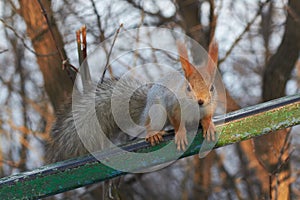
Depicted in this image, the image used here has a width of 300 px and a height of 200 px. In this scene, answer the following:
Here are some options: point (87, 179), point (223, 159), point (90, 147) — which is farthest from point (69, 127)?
point (223, 159)

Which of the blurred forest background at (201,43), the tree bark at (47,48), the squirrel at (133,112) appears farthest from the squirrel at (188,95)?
the tree bark at (47,48)

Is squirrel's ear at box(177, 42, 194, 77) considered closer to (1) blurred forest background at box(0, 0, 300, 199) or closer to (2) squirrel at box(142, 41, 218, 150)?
(2) squirrel at box(142, 41, 218, 150)

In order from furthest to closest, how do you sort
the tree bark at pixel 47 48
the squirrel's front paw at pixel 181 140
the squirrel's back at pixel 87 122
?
the tree bark at pixel 47 48 < the squirrel's back at pixel 87 122 < the squirrel's front paw at pixel 181 140

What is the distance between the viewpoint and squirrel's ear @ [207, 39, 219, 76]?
1221 mm

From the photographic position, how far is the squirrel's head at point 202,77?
1231 mm

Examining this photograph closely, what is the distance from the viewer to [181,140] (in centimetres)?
119

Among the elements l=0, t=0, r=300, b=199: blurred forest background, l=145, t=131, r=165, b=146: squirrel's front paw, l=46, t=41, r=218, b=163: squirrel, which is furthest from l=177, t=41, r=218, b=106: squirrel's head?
l=0, t=0, r=300, b=199: blurred forest background

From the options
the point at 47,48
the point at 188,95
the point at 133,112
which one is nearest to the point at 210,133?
the point at 188,95

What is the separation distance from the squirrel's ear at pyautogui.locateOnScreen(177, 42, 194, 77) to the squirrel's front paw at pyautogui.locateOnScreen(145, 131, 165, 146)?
154 mm

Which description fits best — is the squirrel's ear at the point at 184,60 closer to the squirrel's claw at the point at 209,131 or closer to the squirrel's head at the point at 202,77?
the squirrel's head at the point at 202,77

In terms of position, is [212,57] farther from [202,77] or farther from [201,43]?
[201,43]

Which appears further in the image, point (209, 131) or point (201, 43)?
point (201, 43)

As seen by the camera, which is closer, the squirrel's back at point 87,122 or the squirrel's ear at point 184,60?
the squirrel's ear at point 184,60

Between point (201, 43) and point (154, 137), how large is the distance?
5.22 ft
